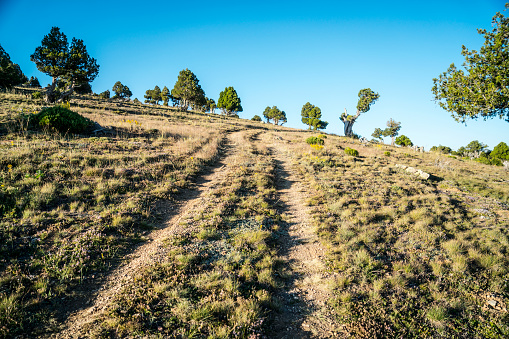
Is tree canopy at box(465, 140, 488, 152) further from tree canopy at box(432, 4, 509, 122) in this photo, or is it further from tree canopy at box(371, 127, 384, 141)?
tree canopy at box(432, 4, 509, 122)

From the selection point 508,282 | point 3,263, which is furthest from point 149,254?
point 508,282

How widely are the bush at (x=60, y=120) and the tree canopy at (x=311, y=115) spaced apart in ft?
236

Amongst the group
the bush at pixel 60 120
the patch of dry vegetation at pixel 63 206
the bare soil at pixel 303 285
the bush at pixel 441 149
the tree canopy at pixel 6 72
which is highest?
the tree canopy at pixel 6 72

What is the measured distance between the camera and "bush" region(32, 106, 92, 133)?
53.2ft

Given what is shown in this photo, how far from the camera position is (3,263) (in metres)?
5.46

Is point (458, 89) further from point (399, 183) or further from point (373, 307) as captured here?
point (373, 307)

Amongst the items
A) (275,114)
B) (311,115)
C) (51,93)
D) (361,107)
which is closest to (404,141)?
(361,107)

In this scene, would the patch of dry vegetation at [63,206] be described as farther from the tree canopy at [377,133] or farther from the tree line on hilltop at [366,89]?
the tree canopy at [377,133]

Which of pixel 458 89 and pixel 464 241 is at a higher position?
pixel 458 89

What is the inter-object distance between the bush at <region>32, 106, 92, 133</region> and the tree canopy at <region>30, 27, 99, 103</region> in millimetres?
14834

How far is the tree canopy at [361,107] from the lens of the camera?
182 ft

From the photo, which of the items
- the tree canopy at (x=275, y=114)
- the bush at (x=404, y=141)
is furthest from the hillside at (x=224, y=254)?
the tree canopy at (x=275, y=114)

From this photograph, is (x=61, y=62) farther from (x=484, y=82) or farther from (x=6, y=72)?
(x=484, y=82)

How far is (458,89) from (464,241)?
9282 millimetres
